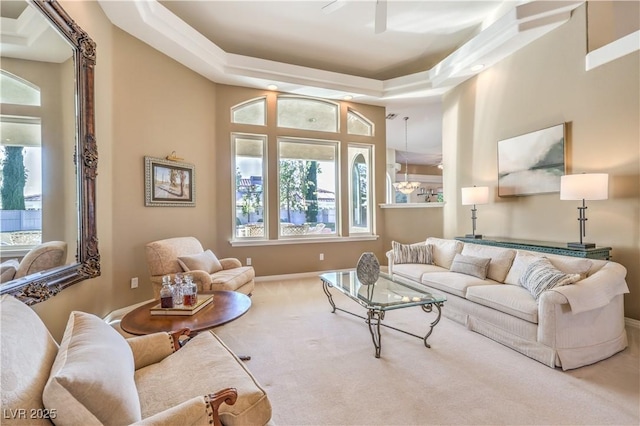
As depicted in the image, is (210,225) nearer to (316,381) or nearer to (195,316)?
(195,316)

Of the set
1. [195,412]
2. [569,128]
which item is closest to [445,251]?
[569,128]

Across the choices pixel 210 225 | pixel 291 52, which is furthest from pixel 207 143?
pixel 291 52

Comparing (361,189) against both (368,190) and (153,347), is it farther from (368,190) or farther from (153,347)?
(153,347)

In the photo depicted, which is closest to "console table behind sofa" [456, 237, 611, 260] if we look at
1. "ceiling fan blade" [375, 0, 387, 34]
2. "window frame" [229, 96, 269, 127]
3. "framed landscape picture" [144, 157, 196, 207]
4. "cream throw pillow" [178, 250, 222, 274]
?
"ceiling fan blade" [375, 0, 387, 34]

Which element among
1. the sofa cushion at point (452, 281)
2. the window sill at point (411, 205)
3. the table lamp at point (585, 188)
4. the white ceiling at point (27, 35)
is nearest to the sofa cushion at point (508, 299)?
the sofa cushion at point (452, 281)

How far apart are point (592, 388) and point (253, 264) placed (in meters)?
4.17

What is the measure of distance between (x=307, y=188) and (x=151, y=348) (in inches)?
161

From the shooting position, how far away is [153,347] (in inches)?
60.9

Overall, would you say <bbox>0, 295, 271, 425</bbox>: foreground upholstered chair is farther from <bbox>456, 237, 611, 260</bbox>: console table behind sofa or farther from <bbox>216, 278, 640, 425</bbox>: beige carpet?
<bbox>456, 237, 611, 260</bbox>: console table behind sofa

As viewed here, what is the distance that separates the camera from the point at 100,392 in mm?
915

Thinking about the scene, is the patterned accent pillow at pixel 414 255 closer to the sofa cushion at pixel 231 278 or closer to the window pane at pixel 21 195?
the sofa cushion at pixel 231 278

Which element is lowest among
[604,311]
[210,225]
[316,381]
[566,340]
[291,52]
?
[316,381]

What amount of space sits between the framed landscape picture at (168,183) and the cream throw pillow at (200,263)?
2.95 ft

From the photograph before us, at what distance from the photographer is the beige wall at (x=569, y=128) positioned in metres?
2.81
